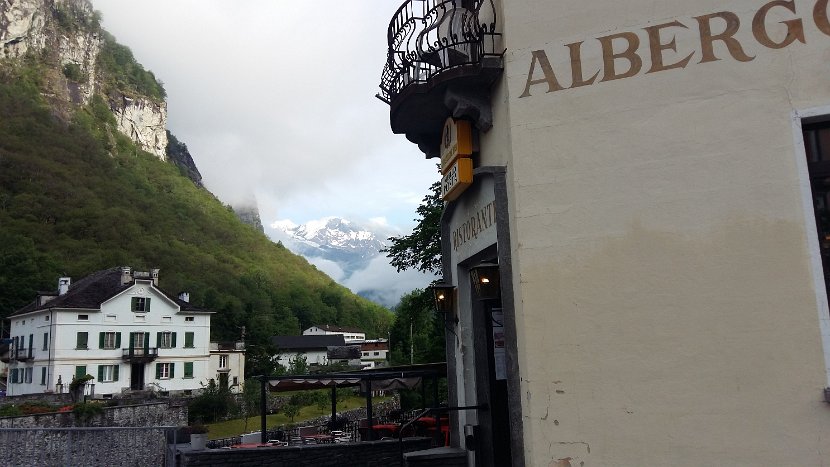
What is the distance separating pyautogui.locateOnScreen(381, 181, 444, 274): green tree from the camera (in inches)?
922

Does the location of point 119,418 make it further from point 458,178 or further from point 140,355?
point 458,178

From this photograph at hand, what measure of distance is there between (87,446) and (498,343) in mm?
11346

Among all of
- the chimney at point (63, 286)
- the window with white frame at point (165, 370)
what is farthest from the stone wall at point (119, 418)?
the chimney at point (63, 286)

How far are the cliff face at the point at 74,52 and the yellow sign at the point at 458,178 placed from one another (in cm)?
15615

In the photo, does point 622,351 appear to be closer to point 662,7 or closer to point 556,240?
point 556,240

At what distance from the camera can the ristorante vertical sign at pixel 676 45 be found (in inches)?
267

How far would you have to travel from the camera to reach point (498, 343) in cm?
939

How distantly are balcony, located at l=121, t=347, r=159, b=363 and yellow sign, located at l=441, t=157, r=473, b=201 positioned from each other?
149ft

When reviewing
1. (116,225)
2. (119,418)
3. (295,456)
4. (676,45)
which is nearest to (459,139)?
(676,45)

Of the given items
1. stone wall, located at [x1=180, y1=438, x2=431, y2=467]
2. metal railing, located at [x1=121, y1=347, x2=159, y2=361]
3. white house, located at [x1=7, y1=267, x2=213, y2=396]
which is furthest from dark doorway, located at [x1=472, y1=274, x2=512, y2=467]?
metal railing, located at [x1=121, y1=347, x2=159, y2=361]

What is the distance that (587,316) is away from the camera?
22.8 feet

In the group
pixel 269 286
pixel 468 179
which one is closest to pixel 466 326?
pixel 468 179

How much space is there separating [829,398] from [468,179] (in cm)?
481

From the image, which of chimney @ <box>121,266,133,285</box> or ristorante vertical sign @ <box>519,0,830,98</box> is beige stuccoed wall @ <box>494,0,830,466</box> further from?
chimney @ <box>121,266,133,285</box>
